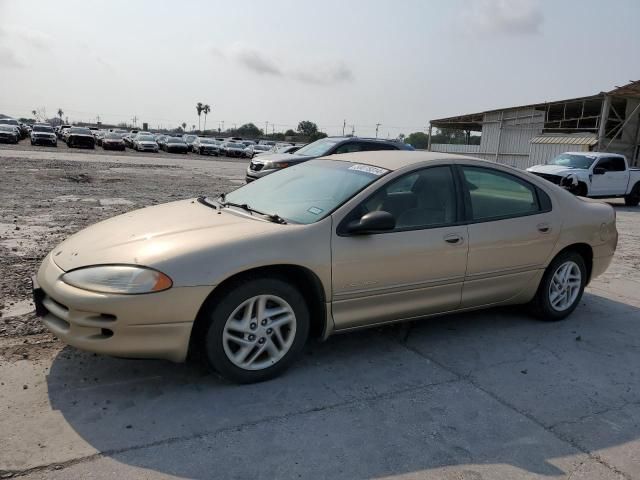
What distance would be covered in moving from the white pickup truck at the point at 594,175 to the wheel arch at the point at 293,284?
14.1 meters

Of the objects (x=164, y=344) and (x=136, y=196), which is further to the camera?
(x=136, y=196)

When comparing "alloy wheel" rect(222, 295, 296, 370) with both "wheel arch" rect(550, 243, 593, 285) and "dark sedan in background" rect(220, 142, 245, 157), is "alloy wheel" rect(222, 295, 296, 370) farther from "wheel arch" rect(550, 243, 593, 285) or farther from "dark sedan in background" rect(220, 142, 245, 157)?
"dark sedan in background" rect(220, 142, 245, 157)

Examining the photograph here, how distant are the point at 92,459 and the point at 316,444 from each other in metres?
1.13

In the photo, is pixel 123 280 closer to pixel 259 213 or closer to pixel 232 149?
pixel 259 213

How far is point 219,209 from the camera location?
418cm

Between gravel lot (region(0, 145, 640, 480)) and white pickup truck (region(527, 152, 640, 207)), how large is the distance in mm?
12451

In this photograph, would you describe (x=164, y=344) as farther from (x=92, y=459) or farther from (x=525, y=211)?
(x=525, y=211)

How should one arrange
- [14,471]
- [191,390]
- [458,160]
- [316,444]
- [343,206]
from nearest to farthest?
[14,471] → [316,444] → [191,390] → [343,206] → [458,160]

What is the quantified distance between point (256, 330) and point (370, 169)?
5.19 feet

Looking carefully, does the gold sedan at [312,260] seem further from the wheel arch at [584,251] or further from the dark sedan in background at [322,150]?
the dark sedan in background at [322,150]

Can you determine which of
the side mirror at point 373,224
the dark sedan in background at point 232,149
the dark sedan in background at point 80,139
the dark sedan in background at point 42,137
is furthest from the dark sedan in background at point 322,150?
the dark sedan in background at point 232,149

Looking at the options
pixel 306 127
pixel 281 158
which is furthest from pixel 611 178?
A: pixel 306 127

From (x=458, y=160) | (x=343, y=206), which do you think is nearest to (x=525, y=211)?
(x=458, y=160)

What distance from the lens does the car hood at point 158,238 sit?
3.26m
